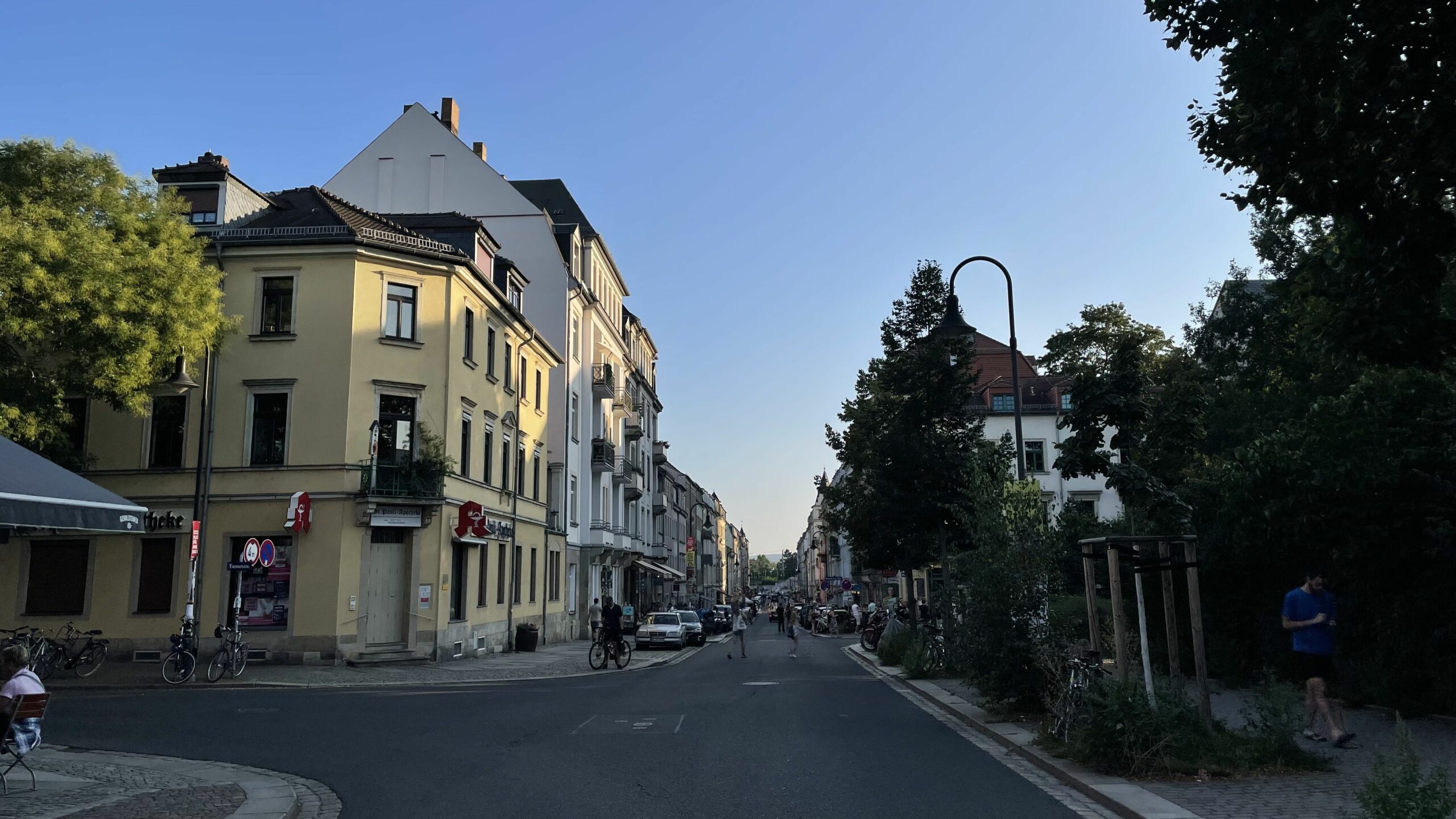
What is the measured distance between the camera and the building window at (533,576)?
124ft

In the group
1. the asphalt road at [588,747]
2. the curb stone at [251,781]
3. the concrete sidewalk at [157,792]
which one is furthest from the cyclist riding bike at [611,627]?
the concrete sidewalk at [157,792]

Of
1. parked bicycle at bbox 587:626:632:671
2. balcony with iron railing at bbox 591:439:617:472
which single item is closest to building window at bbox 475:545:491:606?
parked bicycle at bbox 587:626:632:671

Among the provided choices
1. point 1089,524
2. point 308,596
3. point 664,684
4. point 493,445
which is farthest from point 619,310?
point 1089,524

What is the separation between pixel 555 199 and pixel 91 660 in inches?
1379

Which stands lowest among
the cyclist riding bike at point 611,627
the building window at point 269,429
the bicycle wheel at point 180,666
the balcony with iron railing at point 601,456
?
the bicycle wheel at point 180,666

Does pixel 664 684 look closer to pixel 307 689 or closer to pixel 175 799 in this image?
pixel 307 689

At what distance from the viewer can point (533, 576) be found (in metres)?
38.1

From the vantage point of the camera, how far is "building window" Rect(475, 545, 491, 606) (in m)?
31.1

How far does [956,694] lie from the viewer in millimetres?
17172

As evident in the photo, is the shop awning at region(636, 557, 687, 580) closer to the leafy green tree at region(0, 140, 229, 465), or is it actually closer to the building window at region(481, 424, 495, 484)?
the building window at region(481, 424, 495, 484)

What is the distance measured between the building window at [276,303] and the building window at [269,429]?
1828 mm

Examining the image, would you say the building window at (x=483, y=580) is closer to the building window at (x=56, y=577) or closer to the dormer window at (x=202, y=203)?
the building window at (x=56, y=577)

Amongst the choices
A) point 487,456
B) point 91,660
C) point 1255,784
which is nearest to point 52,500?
point 1255,784

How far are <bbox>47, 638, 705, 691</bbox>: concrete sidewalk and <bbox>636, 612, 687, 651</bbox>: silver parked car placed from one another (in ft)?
27.7
